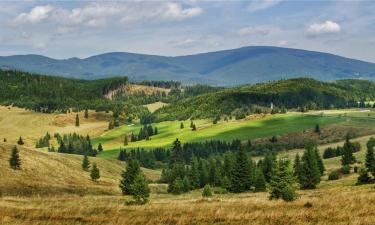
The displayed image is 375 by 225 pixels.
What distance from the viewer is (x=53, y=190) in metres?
90.6

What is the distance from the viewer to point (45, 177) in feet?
324

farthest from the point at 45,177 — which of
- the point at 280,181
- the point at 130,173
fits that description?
the point at 280,181

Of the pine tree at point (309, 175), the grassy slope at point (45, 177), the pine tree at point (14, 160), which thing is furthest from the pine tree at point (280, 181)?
the pine tree at point (14, 160)

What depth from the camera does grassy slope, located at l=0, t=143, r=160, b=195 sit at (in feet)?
290

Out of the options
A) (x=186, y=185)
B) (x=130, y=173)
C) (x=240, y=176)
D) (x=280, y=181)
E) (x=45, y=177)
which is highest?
(x=280, y=181)

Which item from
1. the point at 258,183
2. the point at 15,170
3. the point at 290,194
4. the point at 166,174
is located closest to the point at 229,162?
the point at 258,183

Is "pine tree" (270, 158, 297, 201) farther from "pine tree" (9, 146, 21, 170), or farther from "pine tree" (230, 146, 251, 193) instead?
"pine tree" (9, 146, 21, 170)

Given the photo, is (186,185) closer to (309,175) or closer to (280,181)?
(309,175)

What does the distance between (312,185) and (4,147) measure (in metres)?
67.4

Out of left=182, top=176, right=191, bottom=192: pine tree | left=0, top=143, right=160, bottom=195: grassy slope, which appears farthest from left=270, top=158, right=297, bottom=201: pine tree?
left=182, top=176, right=191, bottom=192: pine tree

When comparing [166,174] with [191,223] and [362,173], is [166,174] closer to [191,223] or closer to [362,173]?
[362,173]

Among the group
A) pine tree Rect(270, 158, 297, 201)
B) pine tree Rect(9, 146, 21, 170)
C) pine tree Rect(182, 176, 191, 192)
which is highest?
pine tree Rect(270, 158, 297, 201)

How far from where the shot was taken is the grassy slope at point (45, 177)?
8847 cm

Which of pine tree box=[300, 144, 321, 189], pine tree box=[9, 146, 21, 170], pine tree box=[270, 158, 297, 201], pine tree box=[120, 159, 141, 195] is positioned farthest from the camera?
pine tree box=[9, 146, 21, 170]
